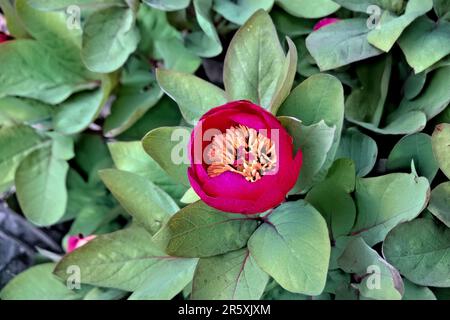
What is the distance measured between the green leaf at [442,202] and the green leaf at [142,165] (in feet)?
0.74

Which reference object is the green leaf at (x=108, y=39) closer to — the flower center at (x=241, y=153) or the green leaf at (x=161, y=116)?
the green leaf at (x=161, y=116)

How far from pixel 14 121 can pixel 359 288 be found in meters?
0.44

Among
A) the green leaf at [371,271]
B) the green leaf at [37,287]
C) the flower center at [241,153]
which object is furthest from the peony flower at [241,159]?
the green leaf at [37,287]

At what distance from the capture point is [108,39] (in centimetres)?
61

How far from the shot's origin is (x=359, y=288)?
0.50 m

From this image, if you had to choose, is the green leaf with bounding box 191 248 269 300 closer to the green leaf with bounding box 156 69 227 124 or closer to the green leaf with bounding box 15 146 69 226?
the green leaf with bounding box 156 69 227 124

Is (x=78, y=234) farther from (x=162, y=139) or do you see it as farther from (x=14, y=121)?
(x=162, y=139)

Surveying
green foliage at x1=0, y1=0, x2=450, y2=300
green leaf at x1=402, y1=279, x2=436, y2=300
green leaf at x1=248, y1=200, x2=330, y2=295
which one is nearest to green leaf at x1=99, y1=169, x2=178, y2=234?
green foliage at x1=0, y1=0, x2=450, y2=300

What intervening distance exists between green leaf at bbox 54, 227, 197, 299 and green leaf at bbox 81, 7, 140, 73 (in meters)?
0.17

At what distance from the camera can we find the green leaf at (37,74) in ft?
2.15

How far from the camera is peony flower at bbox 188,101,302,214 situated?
41 centimetres

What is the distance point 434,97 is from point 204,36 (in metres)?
0.24

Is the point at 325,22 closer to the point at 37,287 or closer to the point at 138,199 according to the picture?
the point at 138,199

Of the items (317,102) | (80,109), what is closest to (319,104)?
(317,102)
